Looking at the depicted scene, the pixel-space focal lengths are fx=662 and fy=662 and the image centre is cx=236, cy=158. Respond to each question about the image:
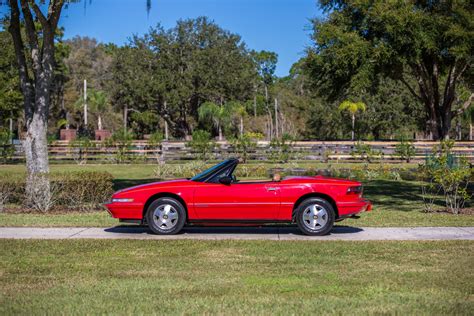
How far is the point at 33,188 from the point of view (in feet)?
48.6

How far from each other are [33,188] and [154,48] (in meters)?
45.1

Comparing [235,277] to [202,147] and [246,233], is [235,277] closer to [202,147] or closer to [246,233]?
[246,233]

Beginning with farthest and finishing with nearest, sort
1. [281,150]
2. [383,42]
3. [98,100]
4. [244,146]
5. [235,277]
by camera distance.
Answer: [98,100] → [244,146] → [281,150] → [383,42] → [235,277]

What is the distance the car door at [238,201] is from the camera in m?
10.8

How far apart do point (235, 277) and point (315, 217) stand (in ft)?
11.2

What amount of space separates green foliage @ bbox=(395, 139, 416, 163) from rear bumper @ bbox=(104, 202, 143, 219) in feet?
94.1

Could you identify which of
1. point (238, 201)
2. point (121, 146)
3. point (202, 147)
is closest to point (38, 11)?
point (238, 201)

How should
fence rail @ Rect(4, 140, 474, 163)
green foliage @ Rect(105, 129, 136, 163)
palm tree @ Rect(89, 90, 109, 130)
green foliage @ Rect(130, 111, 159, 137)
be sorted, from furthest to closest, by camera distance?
palm tree @ Rect(89, 90, 109, 130) < green foliage @ Rect(130, 111, 159, 137) < green foliage @ Rect(105, 129, 136, 163) < fence rail @ Rect(4, 140, 474, 163)

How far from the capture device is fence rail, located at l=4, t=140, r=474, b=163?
37969 millimetres

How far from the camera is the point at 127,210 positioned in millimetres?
10992

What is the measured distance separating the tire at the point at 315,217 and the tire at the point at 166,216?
1945 millimetres

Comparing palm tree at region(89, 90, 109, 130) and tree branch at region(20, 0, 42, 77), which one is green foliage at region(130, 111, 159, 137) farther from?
tree branch at region(20, 0, 42, 77)

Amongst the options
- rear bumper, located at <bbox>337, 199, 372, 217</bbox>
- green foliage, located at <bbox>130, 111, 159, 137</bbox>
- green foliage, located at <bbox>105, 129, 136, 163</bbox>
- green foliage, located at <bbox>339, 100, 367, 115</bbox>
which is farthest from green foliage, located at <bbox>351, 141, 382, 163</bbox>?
green foliage, located at <bbox>130, 111, 159, 137</bbox>

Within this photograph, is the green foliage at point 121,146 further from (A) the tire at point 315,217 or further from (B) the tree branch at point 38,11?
(A) the tire at point 315,217
